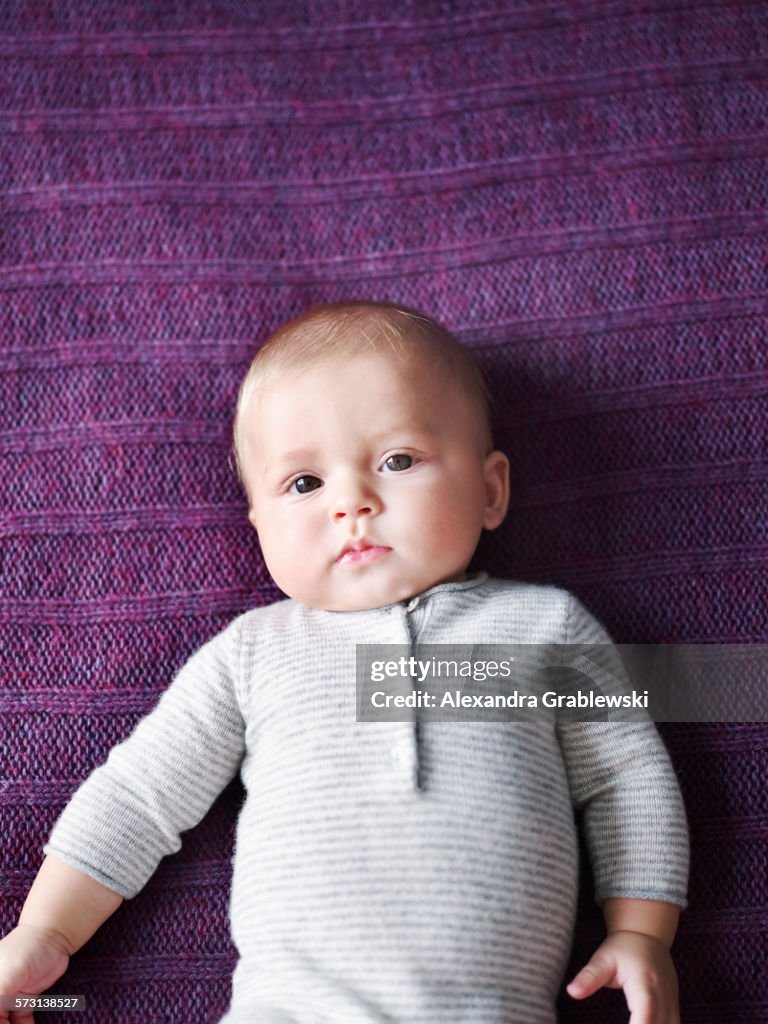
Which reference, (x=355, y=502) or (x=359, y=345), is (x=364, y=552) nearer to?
(x=355, y=502)

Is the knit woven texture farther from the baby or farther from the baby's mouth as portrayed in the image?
the baby's mouth

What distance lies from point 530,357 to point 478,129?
0.32 meters

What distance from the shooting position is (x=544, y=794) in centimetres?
106

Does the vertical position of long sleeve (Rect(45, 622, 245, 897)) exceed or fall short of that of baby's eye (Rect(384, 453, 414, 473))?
it falls short

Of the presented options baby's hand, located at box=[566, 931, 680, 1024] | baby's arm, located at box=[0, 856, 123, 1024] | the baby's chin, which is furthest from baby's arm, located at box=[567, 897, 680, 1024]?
baby's arm, located at box=[0, 856, 123, 1024]

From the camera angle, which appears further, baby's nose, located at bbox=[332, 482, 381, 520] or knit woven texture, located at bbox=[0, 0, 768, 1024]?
knit woven texture, located at bbox=[0, 0, 768, 1024]

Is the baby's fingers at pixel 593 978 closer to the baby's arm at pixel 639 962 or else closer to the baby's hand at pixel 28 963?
the baby's arm at pixel 639 962

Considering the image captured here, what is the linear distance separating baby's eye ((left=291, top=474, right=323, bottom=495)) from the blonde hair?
112 mm

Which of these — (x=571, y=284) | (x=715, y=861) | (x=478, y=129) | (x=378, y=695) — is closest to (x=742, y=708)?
(x=715, y=861)

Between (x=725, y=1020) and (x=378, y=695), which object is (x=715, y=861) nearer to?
(x=725, y=1020)

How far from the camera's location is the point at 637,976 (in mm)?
1003

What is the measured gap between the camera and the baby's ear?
1.19m

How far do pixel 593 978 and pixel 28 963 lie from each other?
549 millimetres

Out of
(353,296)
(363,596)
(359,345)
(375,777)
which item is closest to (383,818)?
(375,777)
